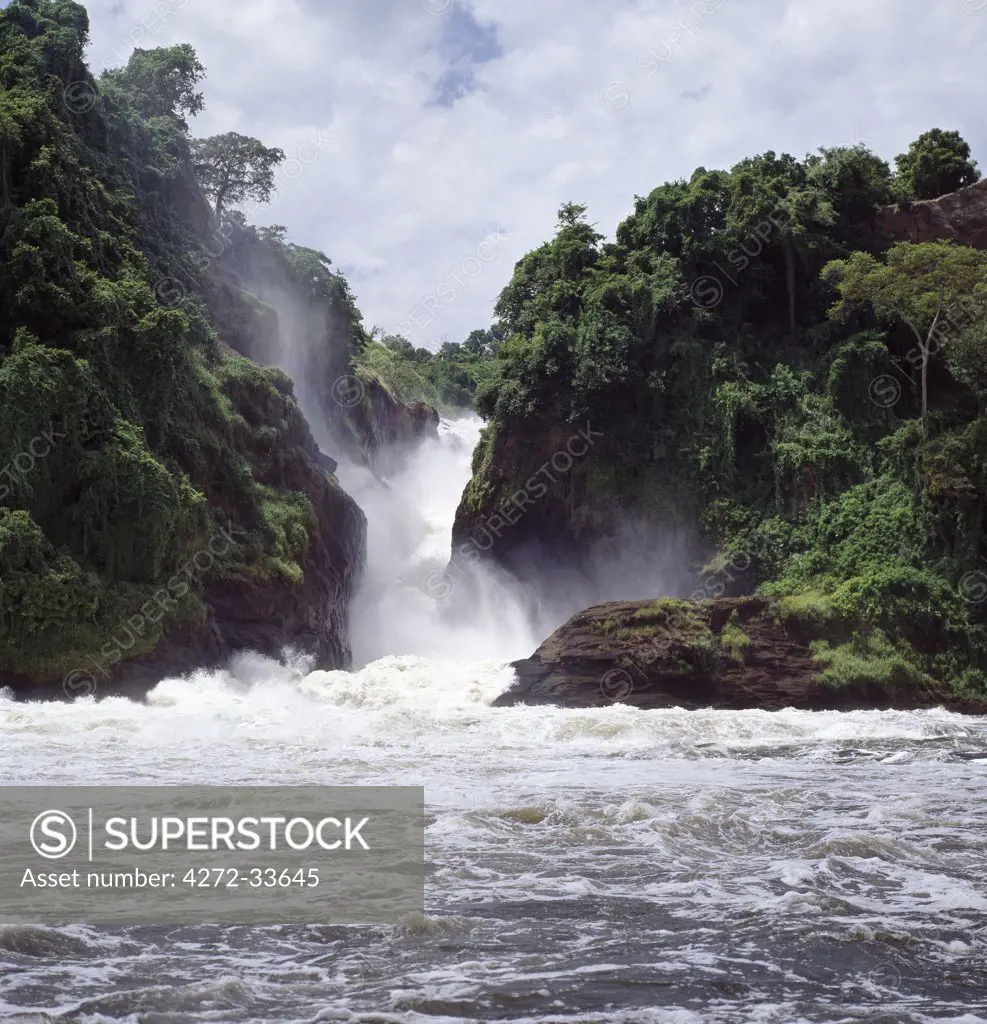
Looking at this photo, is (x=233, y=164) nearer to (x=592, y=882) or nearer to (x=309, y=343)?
(x=309, y=343)

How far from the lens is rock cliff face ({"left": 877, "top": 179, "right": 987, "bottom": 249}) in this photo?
31.6m

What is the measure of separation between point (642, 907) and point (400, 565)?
108 feet

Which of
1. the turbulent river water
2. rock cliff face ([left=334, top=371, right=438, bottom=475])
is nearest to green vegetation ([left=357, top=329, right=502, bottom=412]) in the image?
rock cliff face ([left=334, top=371, right=438, bottom=475])

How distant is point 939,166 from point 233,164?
2798 cm

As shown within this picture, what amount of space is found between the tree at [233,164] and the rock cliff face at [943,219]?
25456mm

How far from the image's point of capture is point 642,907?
668 centimetres
